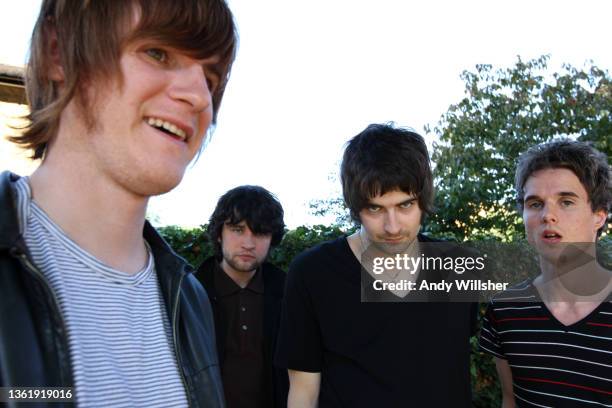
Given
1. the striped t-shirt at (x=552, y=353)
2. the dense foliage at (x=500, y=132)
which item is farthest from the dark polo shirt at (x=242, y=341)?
the dense foliage at (x=500, y=132)

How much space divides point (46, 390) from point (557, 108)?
9869 mm

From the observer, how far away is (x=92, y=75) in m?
1.12

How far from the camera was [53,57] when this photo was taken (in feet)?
3.84

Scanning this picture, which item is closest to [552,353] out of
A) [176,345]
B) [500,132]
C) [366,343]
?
[366,343]

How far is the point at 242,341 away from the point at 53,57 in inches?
94.7

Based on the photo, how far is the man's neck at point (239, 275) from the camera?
3475 millimetres

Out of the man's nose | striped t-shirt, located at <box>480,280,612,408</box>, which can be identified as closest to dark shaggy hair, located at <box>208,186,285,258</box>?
the man's nose

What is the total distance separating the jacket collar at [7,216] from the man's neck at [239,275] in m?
2.49

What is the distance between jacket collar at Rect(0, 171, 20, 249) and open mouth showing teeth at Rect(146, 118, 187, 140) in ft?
1.10

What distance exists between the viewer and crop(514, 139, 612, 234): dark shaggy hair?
93.3 inches

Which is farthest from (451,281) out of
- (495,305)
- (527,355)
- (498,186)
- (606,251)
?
(498,186)

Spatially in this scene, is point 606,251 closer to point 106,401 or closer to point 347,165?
point 347,165

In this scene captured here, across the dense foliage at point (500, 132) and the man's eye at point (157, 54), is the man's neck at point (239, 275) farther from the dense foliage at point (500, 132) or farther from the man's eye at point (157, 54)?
the dense foliage at point (500, 132)

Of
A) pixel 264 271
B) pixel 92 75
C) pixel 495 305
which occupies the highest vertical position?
pixel 92 75
